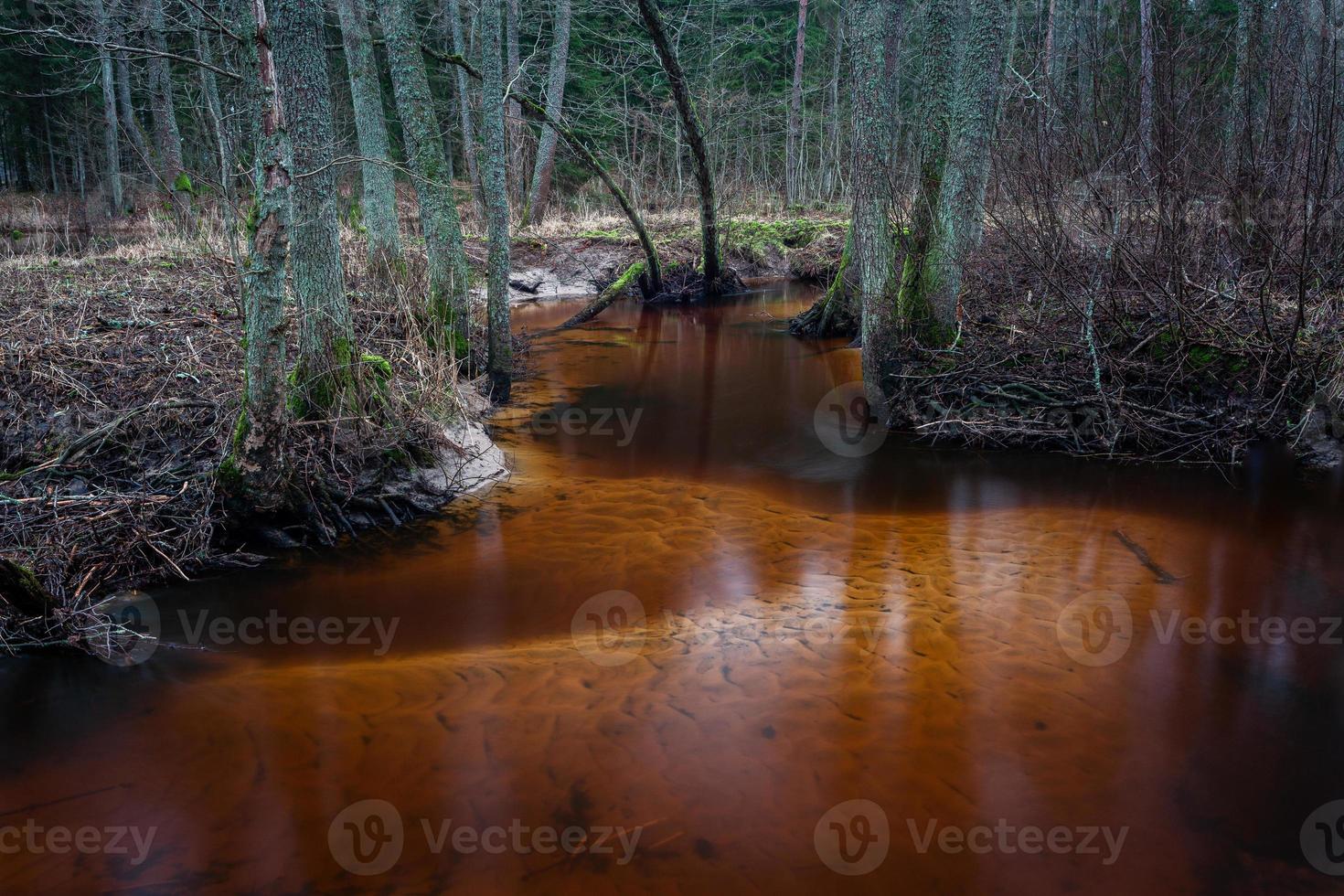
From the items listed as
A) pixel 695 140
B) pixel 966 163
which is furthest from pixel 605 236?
pixel 966 163

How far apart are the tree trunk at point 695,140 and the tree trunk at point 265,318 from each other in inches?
252

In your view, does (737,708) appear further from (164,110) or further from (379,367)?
(164,110)

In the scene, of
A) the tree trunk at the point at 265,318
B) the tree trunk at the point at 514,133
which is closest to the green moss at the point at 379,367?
the tree trunk at the point at 265,318

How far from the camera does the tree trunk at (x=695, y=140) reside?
A: 10.4m

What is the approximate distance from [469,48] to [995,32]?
19.3 metres

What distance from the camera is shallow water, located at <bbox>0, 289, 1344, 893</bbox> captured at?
9.82 feet

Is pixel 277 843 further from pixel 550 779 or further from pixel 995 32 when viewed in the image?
pixel 995 32

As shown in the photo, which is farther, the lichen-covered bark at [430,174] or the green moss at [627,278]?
the green moss at [627,278]

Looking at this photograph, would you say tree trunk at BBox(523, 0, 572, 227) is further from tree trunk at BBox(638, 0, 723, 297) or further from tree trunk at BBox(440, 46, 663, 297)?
tree trunk at BBox(638, 0, 723, 297)

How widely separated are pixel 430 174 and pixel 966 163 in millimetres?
5527

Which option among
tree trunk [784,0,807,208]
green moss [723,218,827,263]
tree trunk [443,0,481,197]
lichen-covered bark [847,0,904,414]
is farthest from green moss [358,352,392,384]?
tree trunk [784,0,807,208]

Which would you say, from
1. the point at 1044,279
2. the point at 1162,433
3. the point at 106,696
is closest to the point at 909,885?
the point at 106,696

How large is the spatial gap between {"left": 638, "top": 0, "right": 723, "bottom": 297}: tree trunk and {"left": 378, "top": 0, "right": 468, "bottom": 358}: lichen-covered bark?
3112 millimetres

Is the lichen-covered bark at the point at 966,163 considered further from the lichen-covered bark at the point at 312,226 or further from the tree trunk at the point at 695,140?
the lichen-covered bark at the point at 312,226
